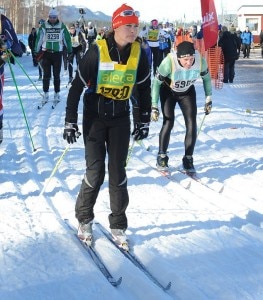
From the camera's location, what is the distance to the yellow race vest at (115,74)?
3998 mm

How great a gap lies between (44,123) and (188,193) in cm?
482

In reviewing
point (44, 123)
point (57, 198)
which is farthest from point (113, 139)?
point (44, 123)

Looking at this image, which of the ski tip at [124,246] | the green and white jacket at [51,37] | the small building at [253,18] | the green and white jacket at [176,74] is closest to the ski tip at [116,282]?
the ski tip at [124,246]

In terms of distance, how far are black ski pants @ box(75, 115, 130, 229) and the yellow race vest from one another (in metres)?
0.22

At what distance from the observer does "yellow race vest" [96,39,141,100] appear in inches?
157

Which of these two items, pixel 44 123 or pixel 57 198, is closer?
pixel 57 198

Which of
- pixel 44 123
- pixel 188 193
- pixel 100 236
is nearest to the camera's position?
pixel 100 236

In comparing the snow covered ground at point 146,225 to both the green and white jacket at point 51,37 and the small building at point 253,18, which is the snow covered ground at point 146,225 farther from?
the small building at point 253,18

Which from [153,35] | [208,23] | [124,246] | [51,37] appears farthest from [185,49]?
[153,35]

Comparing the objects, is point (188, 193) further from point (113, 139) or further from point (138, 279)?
point (138, 279)

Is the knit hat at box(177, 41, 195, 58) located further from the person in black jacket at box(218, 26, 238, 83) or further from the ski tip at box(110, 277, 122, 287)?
the person in black jacket at box(218, 26, 238, 83)

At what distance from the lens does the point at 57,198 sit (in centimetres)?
551

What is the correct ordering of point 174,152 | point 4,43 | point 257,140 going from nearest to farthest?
point 4,43, point 174,152, point 257,140

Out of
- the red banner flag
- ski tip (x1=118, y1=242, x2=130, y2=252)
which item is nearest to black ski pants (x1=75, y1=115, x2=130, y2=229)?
ski tip (x1=118, y1=242, x2=130, y2=252)
